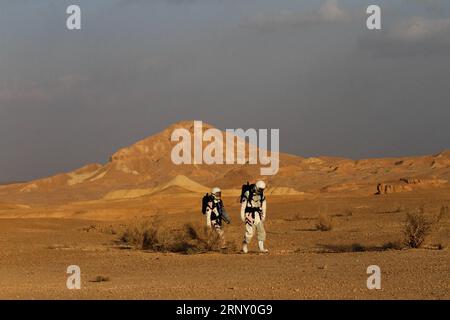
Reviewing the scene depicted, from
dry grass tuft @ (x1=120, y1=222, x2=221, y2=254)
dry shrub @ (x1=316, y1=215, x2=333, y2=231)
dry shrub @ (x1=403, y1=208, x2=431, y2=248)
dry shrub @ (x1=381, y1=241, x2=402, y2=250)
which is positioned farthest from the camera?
dry shrub @ (x1=316, y1=215, x2=333, y2=231)

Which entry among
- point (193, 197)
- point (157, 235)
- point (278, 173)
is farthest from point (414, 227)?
point (278, 173)

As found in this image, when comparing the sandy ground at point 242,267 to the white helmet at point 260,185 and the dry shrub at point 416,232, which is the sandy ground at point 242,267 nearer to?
the dry shrub at point 416,232

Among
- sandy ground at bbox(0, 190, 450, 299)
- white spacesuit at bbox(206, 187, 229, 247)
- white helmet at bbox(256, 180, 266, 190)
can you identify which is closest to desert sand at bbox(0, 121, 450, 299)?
sandy ground at bbox(0, 190, 450, 299)

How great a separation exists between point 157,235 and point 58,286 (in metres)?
10.8

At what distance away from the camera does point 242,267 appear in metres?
18.8

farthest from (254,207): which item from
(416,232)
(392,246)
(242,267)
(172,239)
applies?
(172,239)

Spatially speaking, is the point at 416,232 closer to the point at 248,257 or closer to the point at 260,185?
the point at 260,185

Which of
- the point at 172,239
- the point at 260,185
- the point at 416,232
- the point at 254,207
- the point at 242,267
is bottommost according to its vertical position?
the point at 172,239

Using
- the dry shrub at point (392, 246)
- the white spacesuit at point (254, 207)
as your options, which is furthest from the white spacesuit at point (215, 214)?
the dry shrub at point (392, 246)

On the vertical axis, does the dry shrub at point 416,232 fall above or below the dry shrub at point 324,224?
above

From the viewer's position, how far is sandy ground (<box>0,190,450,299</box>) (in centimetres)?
1399

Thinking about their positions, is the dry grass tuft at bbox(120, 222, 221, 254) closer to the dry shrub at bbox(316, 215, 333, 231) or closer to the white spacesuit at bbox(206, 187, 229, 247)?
the white spacesuit at bbox(206, 187, 229, 247)

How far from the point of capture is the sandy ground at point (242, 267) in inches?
551

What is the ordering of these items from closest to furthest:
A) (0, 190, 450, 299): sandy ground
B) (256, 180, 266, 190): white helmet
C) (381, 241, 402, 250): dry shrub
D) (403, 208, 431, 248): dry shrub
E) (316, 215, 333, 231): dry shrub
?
(0, 190, 450, 299): sandy ground, (256, 180, 266, 190): white helmet, (403, 208, 431, 248): dry shrub, (381, 241, 402, 250): dry shrub, (316, 215, 333, 231): dry shrub
